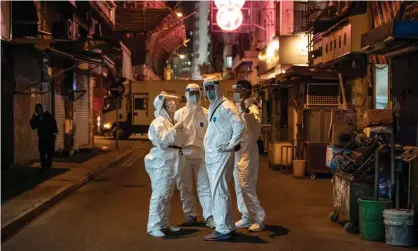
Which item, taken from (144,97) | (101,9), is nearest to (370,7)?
(101,9)

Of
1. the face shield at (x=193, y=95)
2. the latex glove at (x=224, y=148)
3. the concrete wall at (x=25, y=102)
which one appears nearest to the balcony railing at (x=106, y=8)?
the concrete wall at (x=25, y=102)

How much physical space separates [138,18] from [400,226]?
29.5m

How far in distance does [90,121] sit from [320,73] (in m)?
13.8

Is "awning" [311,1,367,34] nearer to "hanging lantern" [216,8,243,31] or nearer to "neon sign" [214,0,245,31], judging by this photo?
"neon sign" [214,0,245,31]

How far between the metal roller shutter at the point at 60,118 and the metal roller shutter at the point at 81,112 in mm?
1504

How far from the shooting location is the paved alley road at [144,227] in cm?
725

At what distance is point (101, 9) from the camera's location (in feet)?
83.5

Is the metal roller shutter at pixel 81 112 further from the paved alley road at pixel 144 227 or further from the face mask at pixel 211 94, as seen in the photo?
the face mask at pixel 211 94

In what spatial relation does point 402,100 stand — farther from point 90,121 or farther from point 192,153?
point 90,121

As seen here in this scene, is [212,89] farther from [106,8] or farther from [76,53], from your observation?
[106,8]

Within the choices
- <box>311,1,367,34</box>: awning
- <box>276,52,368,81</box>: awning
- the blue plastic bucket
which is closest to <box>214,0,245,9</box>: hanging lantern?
<box>311,1,367,34</box>: awning

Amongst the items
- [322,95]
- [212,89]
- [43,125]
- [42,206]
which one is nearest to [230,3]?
[322,95]

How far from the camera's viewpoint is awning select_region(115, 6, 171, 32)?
33.2 m

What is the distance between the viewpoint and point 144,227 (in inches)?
330
